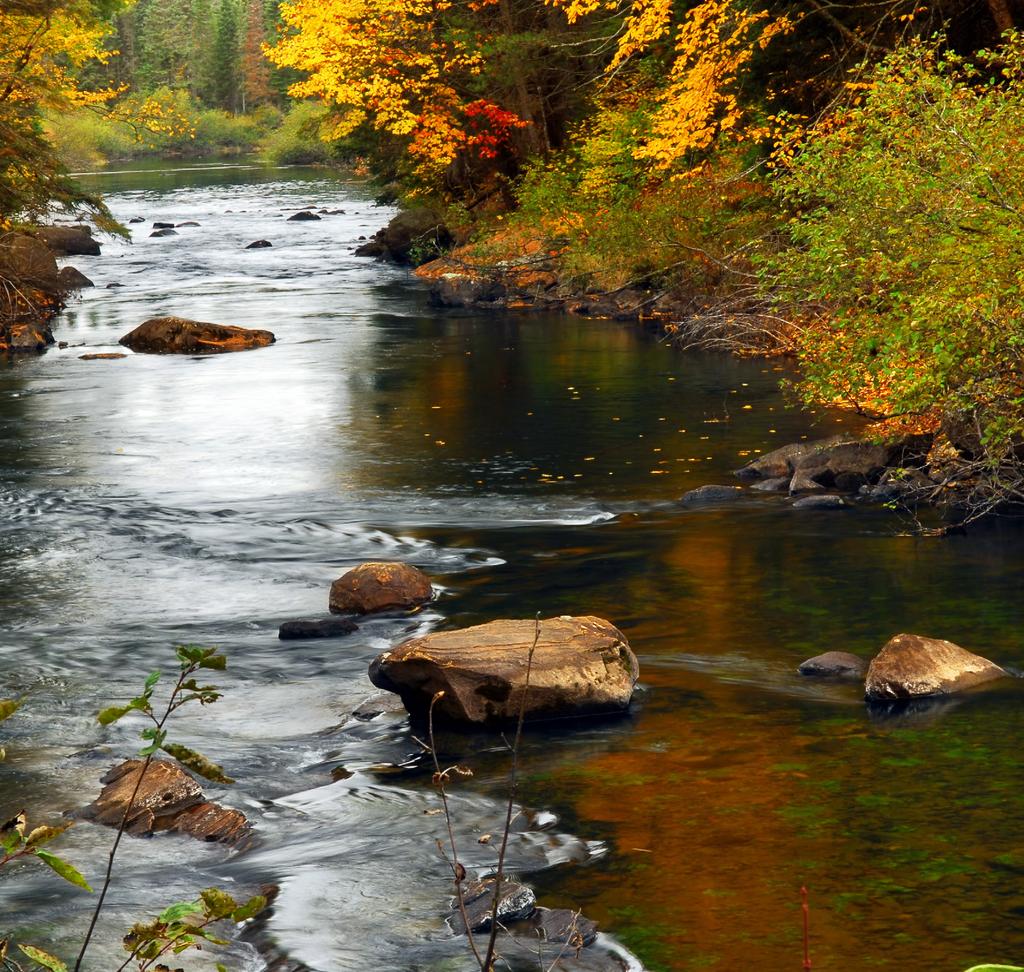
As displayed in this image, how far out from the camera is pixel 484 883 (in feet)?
24.2

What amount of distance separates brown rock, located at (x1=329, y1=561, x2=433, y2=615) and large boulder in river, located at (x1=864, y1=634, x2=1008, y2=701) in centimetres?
429

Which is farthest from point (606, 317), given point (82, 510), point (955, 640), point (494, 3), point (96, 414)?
point (955, 640)

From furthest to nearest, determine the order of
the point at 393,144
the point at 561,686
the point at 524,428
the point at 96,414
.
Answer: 1. the point at 393,144
2. the point at 96,414
3. the point at 524,428
4. the point at 561,686

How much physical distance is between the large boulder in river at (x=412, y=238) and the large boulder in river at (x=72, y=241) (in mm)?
9273

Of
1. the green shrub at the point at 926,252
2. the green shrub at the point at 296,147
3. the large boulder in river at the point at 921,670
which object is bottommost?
the green shrub at the point at 296,147

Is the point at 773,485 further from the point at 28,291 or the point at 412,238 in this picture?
the point at 412,238

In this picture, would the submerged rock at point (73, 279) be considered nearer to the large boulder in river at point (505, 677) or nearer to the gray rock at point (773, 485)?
the gray rock at point (773, 485)

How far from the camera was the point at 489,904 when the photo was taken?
23.5ft

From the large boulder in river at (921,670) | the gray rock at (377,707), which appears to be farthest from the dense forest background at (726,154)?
the gray rock at (377,707)

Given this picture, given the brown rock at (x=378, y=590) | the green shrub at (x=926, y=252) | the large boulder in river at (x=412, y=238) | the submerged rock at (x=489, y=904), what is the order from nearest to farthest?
1. the submerged rock at (x=489, y=904)
2. the green shrub at (x=926, y=252)
3. the brown rock at (x=378, y=590)
4. the large boulder in river at (x=412, y=238)

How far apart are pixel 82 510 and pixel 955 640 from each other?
403 inches

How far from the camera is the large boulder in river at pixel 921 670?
32.9 feet

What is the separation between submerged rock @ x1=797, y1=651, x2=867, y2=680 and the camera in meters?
10.6

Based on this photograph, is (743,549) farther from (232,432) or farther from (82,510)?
(232,432)
